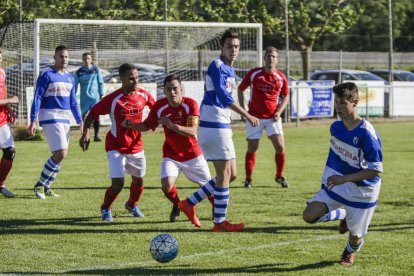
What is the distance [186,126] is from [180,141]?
22 centimetres

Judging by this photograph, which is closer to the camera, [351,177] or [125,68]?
[351,177]

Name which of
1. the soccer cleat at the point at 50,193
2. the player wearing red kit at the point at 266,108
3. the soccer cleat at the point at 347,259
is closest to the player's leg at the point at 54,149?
the soccer cleat at the point at 50,193

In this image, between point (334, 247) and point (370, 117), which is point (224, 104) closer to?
point (334, 247)

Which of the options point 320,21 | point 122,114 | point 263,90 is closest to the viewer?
point 122,114

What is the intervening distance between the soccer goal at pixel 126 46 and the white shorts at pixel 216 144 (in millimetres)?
11086

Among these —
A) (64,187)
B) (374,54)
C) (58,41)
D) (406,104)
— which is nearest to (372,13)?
(374,54)

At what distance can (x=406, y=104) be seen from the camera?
29.1 metres

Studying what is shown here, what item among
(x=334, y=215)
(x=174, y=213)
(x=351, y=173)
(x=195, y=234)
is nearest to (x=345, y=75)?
(x=174, y=213)

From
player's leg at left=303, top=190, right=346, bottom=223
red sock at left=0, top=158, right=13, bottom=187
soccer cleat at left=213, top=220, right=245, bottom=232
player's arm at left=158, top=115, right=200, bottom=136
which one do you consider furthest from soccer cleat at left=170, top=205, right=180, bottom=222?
red sock at left=0, top=158, right=13, bottom=187

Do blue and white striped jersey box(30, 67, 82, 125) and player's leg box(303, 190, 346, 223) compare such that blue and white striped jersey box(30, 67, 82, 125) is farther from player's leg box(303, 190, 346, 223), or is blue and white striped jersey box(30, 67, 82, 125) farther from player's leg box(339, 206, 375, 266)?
player's leg box(339, 206, 375, 266)

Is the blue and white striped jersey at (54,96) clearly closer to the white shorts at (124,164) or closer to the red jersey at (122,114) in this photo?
the red jersey at (122,114)

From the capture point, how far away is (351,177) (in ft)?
23.9

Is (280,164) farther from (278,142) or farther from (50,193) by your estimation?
(50,193)

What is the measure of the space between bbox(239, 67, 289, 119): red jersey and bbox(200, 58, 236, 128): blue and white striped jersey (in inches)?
155
